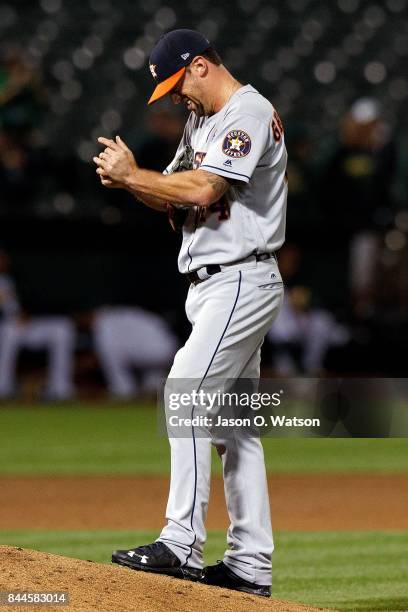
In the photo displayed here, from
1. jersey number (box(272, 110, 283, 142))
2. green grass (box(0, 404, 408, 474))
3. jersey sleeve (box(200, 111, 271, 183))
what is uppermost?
jersey number (box(272, 110, 283, 142))

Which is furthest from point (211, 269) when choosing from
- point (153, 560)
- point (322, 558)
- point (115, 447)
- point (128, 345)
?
point (128, 345)

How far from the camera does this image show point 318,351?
1203 cm

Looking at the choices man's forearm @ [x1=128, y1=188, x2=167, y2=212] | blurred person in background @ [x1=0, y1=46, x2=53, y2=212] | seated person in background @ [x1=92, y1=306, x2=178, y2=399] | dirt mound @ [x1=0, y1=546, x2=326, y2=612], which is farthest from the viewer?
seated person in background @ [x1=92, y1=306, x2=178, y2=399]

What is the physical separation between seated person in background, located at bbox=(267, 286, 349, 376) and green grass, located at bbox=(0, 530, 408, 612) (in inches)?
244

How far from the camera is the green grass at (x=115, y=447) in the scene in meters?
8.16

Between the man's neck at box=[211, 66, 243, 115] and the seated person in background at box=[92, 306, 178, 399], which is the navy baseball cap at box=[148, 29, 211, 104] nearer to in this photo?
the man's neck at box=[211, 66, 243, 115]

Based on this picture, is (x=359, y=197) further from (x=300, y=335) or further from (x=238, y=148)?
(x=238, y=148)

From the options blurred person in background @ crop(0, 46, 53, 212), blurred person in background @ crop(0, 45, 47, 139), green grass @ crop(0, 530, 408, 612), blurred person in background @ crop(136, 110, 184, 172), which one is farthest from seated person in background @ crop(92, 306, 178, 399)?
green grass @ crop(0, 530, 408, 612)

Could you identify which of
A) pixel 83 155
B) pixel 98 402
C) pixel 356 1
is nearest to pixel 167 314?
pixel 98 402

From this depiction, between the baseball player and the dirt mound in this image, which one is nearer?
the dirt mound

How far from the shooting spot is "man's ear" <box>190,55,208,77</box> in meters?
3.71

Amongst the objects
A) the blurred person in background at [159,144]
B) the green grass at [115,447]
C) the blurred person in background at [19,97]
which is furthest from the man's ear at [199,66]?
the blurred person in background at [19,97]

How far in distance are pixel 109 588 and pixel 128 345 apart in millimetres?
8566

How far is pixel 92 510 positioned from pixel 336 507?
1359 millimetres
